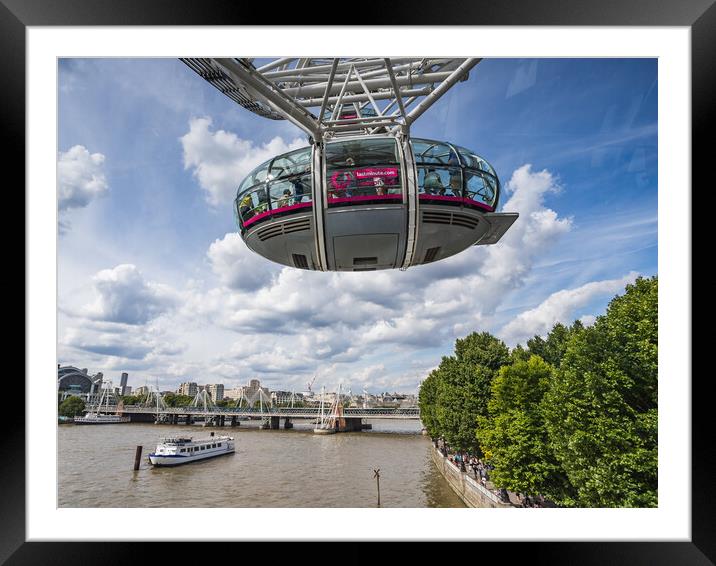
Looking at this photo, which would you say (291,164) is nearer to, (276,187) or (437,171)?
(276,187)

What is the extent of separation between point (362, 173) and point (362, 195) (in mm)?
235

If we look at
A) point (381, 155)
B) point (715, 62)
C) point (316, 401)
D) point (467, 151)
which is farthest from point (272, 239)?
point (316, 401)

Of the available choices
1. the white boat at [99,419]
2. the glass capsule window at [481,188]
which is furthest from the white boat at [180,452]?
the glass capsule window at [481,188]

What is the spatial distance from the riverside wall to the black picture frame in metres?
5.57

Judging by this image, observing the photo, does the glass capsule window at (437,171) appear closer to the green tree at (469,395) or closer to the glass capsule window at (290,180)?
the glass capsule window at (290,180)

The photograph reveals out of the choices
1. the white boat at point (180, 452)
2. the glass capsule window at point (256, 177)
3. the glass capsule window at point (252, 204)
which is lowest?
the white boat at point (180, 452)

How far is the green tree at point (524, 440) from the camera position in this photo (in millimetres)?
8188

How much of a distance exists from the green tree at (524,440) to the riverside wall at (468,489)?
95cm

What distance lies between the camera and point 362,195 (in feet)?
16.3

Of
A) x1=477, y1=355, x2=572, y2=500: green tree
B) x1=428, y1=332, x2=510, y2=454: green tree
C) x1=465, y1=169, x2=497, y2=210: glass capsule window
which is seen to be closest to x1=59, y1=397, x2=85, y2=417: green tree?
x1=428, y1=332, x2=510, y2=454: green tree

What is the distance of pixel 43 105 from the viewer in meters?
4.51

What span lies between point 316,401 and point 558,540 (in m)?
33.4
